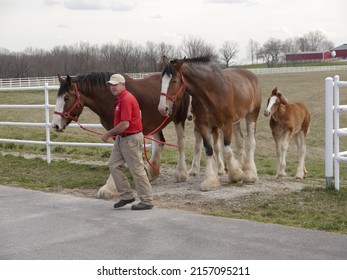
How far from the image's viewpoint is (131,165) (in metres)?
7.48

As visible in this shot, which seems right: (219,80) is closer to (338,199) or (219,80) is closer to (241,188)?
(241,188)

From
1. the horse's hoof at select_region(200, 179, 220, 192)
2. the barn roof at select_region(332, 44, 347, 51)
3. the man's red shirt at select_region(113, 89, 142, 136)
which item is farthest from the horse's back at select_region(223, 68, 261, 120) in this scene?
the barn roof at select_region(332, 44, 347, 51)

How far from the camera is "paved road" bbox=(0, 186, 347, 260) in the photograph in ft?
17.7

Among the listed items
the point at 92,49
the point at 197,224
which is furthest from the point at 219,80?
the point at 92,49

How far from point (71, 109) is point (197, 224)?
3159 mm

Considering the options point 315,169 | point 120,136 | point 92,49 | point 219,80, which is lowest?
point 315,169

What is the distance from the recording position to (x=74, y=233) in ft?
20.8

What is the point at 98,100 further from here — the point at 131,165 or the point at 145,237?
the point at 145,237

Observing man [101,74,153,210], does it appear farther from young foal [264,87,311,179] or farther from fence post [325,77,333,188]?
young foal [264,87,311,179]

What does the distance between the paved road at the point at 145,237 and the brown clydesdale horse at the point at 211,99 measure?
68.9 inches

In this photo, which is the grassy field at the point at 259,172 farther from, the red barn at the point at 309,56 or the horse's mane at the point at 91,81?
the red barn at the point at 309,56

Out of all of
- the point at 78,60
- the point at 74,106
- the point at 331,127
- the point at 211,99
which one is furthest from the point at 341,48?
the point at 74,106

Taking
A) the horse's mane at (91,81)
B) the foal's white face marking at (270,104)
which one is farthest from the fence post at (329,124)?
the horse's mane at (91,81)

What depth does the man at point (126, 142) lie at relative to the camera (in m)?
7.25
